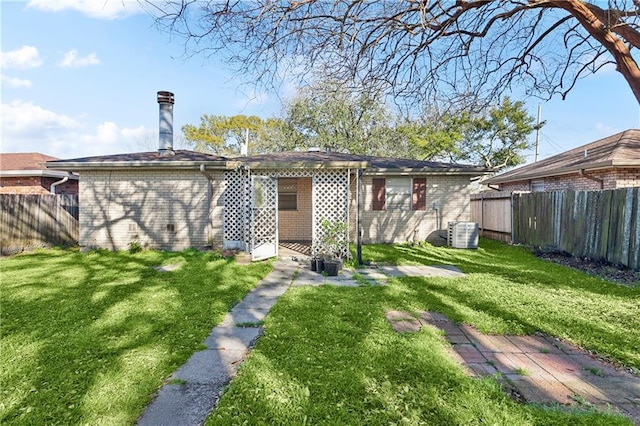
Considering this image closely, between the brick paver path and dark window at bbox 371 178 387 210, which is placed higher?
dark window at bbox 371 178 387 210

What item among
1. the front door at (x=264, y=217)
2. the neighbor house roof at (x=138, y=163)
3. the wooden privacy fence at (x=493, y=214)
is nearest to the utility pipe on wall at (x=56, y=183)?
the neighbor house roof at (x=138, y=163)

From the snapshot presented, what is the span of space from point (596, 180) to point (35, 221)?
53.9ft

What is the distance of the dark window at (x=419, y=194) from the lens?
36.8 ft

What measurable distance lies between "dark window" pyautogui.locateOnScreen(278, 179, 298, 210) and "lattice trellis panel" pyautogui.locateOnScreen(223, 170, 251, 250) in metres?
2.55

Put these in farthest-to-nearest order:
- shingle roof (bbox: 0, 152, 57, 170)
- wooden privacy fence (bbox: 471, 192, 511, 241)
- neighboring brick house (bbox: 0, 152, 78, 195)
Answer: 1. shingle roof (bbox: 0, 152, 57, 170)
2. neighboring brick house (bbox: 0, 152, 78, 195)
3. wooden privacy fence (bbox: 471, 192, 511, 241)

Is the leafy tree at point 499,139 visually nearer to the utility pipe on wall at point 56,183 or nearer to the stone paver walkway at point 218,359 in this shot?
the stone paver walkway at point 218,359

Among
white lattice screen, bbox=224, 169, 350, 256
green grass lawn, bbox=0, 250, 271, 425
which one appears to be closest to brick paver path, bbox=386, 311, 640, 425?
green grass lawn, bbox=0, 250, 271, 425

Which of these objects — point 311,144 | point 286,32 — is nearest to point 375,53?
point 286,32

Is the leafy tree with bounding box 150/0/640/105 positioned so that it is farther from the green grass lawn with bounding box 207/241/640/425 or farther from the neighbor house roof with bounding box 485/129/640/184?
the neighbor house roof with bounding box 485/129/640/184

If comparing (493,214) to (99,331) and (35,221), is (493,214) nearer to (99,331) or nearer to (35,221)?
(99,331)

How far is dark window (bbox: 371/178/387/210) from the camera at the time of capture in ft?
36.9

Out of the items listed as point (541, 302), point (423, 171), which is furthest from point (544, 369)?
point (423, 171)

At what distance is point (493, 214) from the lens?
12320 mm

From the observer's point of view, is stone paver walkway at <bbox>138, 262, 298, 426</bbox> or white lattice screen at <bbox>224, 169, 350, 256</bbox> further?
white lattice screen at <bbox>224, 169, 350, 256</bbox>
